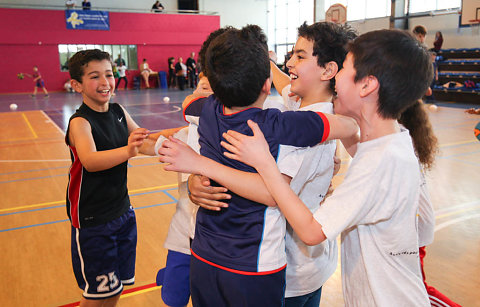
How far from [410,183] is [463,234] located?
2.96 metres

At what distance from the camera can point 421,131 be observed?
204 cm

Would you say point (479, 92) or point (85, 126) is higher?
point (85, 126)

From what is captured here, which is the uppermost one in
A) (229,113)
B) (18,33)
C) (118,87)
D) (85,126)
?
(18,33)

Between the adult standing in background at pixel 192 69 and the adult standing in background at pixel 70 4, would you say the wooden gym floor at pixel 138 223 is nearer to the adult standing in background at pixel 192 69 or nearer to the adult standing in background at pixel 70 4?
the adult standing in background at pixel 192 69

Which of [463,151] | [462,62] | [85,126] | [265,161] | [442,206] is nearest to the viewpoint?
[265,161]

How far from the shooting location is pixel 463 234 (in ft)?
12.4

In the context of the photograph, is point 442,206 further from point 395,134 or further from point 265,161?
point 265,161

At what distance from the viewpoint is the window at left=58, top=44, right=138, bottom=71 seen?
21469 millimetres

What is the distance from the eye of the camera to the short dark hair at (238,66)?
1.27 meters

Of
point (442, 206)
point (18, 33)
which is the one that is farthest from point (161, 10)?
point (442, 206)

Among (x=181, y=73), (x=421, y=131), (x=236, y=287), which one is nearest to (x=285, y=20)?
(x=181, y=73)

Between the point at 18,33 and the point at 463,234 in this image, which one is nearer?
the point at 463,234

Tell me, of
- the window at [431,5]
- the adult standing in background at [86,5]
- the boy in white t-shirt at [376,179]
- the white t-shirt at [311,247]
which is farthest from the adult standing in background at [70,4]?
the boy in white t-shirt at [376,179]

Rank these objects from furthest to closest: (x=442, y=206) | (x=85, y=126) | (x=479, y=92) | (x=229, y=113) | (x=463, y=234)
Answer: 1. (x=479, y=92)
2. (x=442, y=206)
3. (x=463, y=234)
4. (x=85, y=126)
5. (x=229, y=113)
